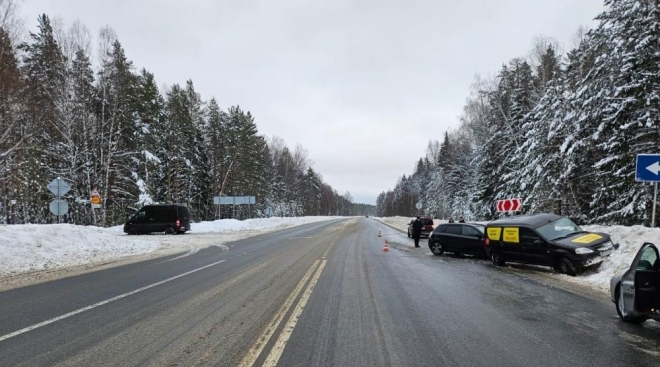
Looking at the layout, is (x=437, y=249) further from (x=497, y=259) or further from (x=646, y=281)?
(x=646, y=281)

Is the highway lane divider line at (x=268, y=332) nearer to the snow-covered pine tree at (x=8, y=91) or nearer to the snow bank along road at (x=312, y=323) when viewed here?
the snow bank along road at (x=312, y=323)

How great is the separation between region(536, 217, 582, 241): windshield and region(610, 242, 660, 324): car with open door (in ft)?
20.3

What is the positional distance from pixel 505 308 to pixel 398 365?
3619 mm

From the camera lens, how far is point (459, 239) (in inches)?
640

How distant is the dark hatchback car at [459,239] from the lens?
15.7 m

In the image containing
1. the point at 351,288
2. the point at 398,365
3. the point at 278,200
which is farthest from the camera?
the point at 278,200

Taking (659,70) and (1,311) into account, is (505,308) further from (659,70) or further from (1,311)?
(659,70)

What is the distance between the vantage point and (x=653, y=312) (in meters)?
5.44

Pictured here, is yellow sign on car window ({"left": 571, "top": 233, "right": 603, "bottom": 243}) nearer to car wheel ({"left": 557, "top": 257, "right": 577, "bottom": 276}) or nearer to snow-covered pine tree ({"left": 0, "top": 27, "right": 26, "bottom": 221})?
car wheel ({"left": 557, "top": 257, "right": 577, "bottom": 276})

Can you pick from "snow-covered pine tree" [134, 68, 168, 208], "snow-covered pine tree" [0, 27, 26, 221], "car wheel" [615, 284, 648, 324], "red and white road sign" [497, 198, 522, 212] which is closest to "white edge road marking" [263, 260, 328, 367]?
"car wheel" [615, 284, 648, 324]

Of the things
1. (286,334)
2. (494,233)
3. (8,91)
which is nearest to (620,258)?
(494,233)

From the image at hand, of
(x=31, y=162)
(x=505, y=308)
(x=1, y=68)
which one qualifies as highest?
(x=1, y=68)

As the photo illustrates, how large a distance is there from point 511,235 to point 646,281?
748 cm

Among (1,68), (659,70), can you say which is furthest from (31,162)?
(659,70)
